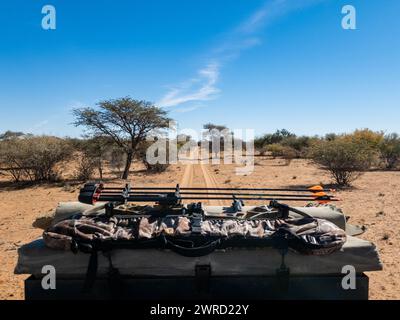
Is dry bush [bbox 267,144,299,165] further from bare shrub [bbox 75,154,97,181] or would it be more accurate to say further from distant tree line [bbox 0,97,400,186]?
bare shrub [bbox 75,154,97,181]

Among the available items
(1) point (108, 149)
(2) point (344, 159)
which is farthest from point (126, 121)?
(2) point (344, 159)

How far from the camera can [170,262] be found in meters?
2.14

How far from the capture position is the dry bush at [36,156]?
17297 millimetres

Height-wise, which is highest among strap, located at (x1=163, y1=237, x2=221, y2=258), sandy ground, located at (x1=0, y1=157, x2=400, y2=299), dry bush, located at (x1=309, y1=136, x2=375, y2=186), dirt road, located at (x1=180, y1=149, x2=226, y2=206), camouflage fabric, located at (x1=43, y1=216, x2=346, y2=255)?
dry bush, located at (x1=309, y1=136, x2=375, y2=186)

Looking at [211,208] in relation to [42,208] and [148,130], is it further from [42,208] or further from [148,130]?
[148,130]

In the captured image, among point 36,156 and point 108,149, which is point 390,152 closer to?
point 108,149

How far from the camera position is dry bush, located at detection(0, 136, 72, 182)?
681 inches

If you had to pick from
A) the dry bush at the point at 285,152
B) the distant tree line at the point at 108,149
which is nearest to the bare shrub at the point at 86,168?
the distant tree line at the point at 108,149

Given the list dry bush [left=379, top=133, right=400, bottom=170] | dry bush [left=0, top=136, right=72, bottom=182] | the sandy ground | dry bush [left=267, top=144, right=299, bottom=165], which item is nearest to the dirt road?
the sandy ground

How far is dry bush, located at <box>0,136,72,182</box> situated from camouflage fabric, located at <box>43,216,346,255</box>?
54.6 feet

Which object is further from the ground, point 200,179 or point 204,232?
point 204,232

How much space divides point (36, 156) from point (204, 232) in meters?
17.2

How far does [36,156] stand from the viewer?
17.2 m
